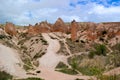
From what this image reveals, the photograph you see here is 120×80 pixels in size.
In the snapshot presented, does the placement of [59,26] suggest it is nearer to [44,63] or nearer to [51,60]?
[51,60]

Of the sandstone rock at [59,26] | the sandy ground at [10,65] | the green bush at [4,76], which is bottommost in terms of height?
the green bush at [4,76]

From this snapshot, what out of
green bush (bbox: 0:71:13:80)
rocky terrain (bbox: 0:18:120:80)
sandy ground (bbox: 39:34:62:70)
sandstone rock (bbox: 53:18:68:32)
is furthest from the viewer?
sandstone rock (bbox: 53:18:68:32)

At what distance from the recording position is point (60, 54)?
61.1 meters

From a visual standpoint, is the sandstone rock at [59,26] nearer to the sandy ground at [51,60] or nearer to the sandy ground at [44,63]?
the sandy ground at [44,63]

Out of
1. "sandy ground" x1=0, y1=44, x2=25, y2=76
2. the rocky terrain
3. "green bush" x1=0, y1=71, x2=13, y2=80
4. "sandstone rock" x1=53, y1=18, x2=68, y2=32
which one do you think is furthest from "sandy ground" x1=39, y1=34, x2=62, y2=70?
"green bush" x1=0, y1=71, x2=13, y2=80

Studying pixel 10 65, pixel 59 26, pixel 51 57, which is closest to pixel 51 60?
pixel 51 57

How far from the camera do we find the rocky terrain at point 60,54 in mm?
40912

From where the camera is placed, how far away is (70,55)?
196 ft

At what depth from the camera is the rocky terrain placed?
134ft

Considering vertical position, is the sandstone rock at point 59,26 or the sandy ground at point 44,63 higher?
the sandstone rock at point 59,26

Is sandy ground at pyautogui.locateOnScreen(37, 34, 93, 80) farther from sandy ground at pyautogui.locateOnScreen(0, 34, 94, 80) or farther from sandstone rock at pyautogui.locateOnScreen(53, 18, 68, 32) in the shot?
sandstone rock at pyautogui.locateOnScreen(53, 18, 68, 32)

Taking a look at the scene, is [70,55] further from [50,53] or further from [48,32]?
[48,32]

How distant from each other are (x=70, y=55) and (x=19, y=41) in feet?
72.5

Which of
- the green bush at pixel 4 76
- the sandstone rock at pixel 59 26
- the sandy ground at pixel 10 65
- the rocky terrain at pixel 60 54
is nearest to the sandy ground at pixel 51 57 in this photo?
the rocky terrain at pixel 60 54
